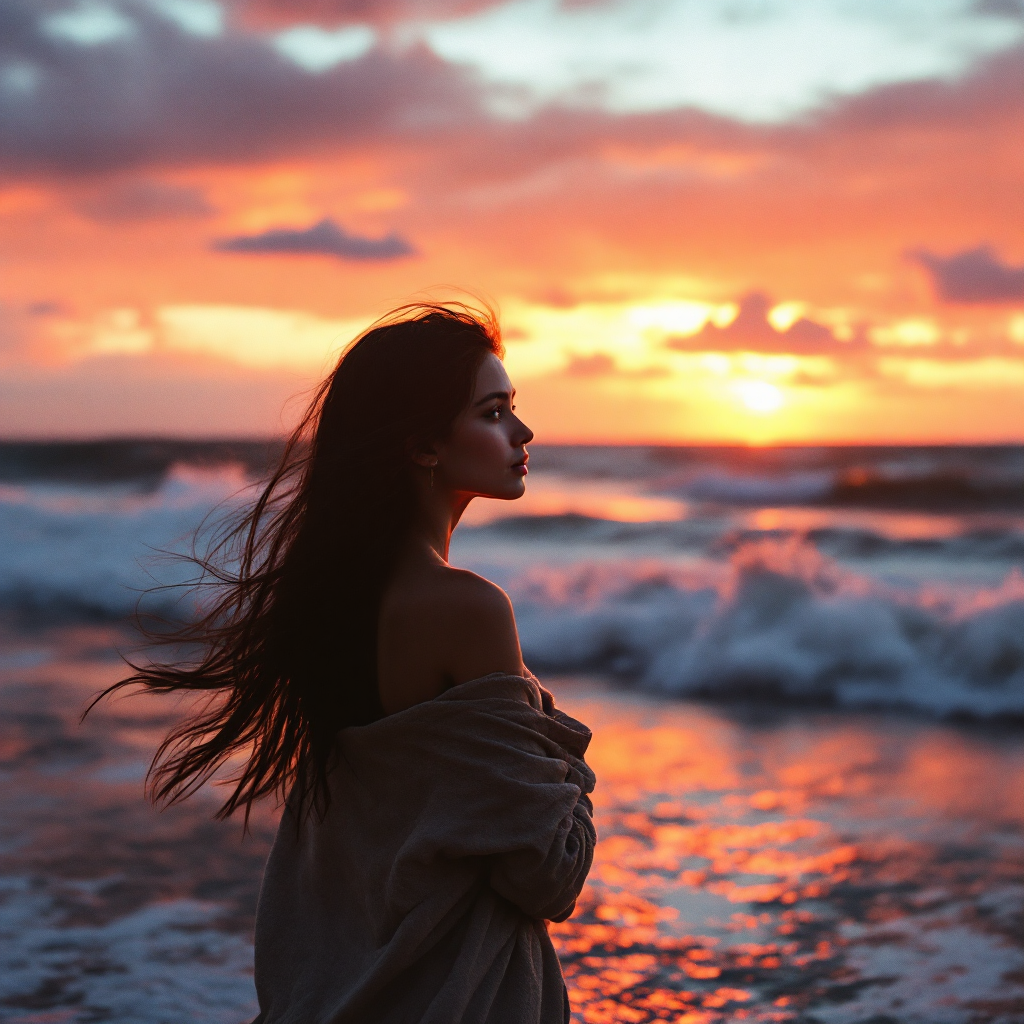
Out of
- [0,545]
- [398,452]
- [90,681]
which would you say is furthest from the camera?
[0,545]

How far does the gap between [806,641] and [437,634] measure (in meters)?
7.47

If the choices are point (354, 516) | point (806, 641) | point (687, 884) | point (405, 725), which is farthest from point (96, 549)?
point (405, 725)

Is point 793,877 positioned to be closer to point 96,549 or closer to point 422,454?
point 422,454

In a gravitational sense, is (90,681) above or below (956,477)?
below

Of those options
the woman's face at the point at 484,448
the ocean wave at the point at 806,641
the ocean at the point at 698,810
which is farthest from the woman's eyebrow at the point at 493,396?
the ocean wave at the point at 806,641

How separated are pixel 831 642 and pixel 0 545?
12457 mm

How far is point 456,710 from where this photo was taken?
173 centimetres

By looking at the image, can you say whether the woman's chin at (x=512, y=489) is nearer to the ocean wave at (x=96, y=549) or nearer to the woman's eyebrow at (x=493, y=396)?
the woman's eyebrow at (x=493, y=396)

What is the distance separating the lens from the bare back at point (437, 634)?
1764 mm

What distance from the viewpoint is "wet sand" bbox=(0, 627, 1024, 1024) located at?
12.6ft

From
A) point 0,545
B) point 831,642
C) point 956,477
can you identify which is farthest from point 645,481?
point 831,642

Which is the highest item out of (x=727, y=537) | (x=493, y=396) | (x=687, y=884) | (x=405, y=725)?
(x=493, y=396)

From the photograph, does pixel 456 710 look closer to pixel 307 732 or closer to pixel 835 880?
pixel 307 732

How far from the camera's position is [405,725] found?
5.83 feet
